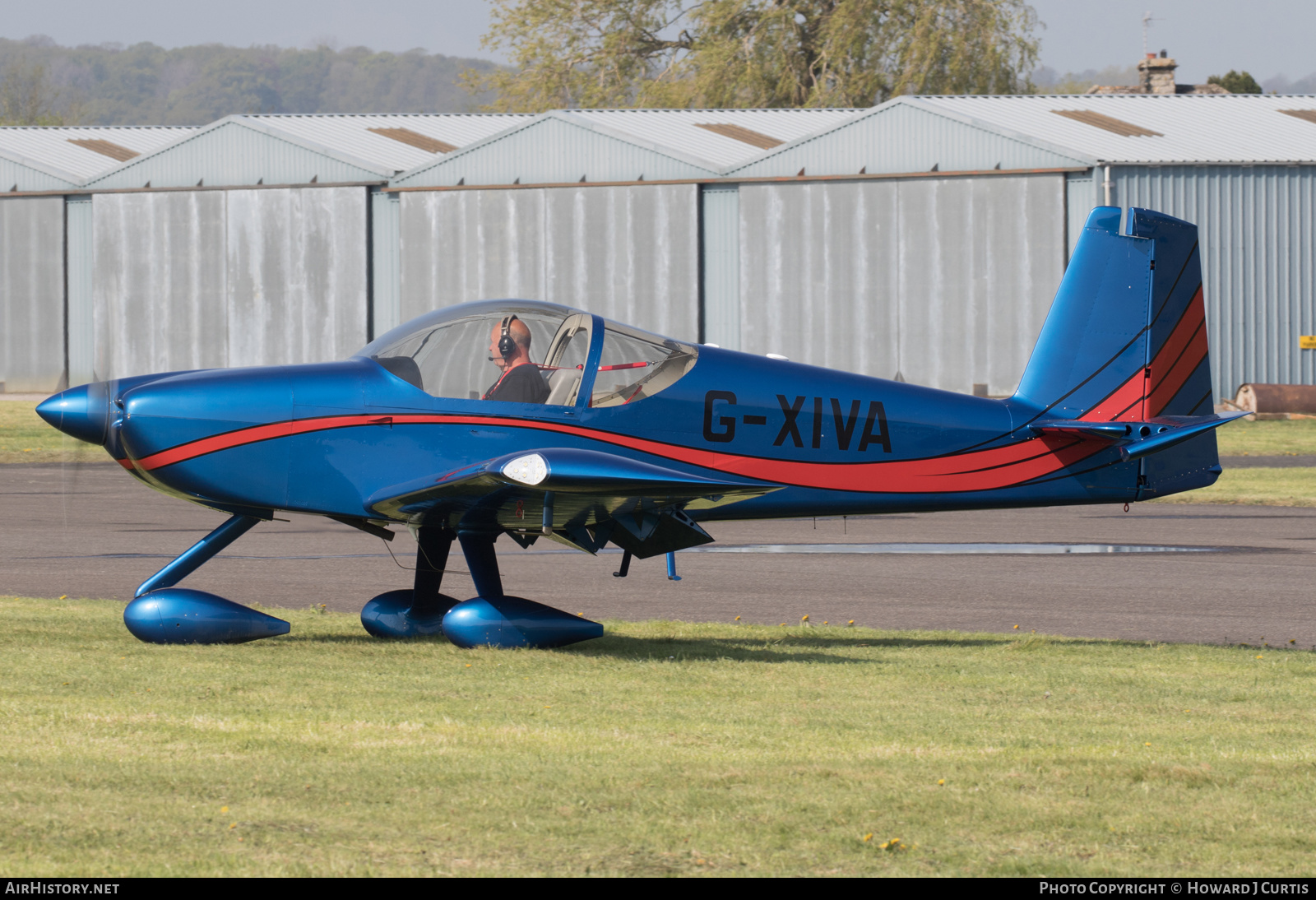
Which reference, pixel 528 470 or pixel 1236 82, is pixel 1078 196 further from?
pixel 1236 82

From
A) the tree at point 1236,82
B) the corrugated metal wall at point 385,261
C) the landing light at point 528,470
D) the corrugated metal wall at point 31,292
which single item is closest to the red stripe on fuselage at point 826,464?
the landing light at point 528,470

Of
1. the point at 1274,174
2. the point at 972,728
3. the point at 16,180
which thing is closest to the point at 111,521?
the point at 972,728

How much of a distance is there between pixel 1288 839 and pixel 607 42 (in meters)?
59.8

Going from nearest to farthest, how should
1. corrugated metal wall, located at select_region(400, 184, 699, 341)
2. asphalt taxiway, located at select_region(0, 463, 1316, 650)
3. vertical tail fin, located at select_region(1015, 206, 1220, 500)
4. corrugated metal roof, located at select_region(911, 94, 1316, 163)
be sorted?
vertical tail fin, located at select_region(1015, 206, 1220, 500)
asphalt taxiway, located at select_region(0, 463, 1316, 650)
corrugated metal roof, located at select_region(911, 94, 1316, 163)
corrugated metal wall, located at select_region(400, 184, 699, 341)

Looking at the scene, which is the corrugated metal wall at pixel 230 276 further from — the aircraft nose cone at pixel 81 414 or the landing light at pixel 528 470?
the landing light at pixel 528 470

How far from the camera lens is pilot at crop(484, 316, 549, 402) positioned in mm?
9414

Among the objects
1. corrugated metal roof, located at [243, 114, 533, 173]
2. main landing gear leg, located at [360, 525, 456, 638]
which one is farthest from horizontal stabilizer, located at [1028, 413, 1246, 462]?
corrugated metal roof, located at [243, 114, 533, 173]

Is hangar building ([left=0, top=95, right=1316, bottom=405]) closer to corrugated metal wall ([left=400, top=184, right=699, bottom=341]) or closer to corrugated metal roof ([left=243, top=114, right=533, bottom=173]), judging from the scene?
corrugated metal wall ([left=400, top=184, right=699, bottom=341])

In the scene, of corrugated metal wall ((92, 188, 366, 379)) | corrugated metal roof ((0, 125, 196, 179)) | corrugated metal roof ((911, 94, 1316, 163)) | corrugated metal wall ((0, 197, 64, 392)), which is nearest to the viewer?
corrugated metal roof ((911, 94, 1316, 163))

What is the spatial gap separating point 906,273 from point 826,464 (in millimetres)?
28925

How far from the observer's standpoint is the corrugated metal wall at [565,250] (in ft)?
132

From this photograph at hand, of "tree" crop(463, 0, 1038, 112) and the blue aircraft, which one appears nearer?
the blue aircraft

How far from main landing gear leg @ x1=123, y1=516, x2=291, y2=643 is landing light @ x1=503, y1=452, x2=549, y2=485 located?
6.46 feet

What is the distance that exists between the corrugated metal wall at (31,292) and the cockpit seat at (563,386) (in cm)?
4010
